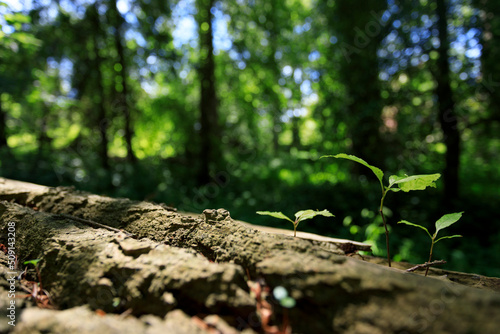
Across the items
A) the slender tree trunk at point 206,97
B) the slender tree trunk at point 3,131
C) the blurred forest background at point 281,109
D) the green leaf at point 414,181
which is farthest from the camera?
Answer: the slender tree trunk at point 3,131

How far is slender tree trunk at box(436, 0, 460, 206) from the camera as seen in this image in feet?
16.8

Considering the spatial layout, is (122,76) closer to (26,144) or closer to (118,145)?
(118,145)

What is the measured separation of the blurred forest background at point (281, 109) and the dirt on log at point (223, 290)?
1.94m

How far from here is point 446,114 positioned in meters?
5.29

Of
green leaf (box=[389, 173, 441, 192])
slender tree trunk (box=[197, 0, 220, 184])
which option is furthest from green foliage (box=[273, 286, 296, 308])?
slender tree trunk (box=[197, 0, 220, 184])

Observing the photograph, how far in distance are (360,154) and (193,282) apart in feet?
18.9

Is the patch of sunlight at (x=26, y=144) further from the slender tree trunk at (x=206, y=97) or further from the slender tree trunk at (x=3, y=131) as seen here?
the slender tree trunk at (x=206, y=97)

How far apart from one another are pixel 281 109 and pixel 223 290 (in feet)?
37.8

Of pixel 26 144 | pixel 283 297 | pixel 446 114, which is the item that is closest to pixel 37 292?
pixel 283 297

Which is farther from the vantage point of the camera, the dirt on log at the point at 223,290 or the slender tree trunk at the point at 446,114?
the slender tree trunk at the point at 446,114

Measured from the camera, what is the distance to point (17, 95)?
6340 mm

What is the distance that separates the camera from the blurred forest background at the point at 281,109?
5.11 meters

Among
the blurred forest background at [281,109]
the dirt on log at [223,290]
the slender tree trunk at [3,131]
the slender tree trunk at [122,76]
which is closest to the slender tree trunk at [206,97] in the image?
the blurred forest background at [281,109]

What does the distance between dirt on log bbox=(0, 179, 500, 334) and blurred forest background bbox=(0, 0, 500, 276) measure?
1938 millimetres
